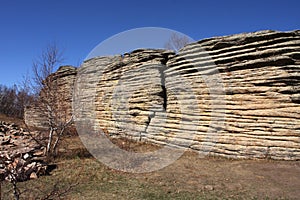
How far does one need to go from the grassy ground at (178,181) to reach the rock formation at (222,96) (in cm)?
100

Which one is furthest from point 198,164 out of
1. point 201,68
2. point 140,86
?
point 140,86

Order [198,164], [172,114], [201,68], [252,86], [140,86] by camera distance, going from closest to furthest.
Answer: [198,164] < [252,86] < [201,68] < [172,114] < [140,86]

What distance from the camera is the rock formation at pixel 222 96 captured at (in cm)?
854

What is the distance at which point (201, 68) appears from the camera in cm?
1045

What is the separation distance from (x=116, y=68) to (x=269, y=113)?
956 cm

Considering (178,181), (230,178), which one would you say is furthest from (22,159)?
(230,178)

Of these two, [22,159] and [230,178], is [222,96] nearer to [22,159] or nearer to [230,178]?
[230,178]

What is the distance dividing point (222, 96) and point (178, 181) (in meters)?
4.49

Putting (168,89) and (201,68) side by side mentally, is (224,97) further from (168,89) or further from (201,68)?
(168,89)

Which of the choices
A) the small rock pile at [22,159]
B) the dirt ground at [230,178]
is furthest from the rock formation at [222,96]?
the small rock pile at [22,159]

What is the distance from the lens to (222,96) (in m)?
9.75

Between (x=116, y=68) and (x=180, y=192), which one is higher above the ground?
(x=116, y=68)

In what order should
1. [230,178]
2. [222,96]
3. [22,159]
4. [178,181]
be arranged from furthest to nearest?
[222,96], [22,159], [230,178], [178,181]

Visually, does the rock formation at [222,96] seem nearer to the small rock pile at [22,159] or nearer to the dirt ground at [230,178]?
the dirt ground at [230,178]
